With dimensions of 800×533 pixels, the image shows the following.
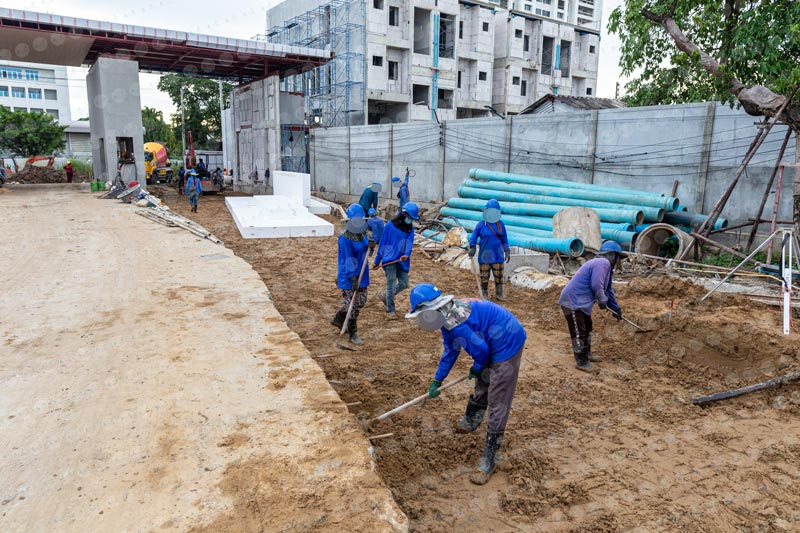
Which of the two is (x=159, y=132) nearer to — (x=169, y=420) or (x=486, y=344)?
(x=169, y=420)

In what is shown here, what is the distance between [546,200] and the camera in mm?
12523

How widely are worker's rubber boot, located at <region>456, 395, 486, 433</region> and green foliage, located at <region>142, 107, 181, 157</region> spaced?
5215 centimetres

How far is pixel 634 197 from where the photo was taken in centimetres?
1122

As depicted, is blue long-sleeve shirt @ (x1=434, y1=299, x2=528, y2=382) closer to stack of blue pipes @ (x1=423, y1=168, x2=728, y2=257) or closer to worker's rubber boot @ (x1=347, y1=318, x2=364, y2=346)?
worker's rubber boot @ (x1=347, y1=318, x2=364, y2=346)

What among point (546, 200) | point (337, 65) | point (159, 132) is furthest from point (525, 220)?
point (159, 132)

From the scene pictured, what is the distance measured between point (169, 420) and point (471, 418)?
2.45m

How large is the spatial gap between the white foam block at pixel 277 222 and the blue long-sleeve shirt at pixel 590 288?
9.76 m

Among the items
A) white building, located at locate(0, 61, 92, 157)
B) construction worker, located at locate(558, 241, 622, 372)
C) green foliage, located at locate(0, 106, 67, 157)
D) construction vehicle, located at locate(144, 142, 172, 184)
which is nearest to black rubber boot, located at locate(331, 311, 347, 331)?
construction worker, located at locate(558, 241, 622, 372)

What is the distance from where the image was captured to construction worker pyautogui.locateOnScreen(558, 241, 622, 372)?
5941 mm

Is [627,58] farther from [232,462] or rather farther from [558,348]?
[232,462]

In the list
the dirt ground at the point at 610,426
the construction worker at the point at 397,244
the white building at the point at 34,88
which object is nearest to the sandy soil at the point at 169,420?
the dirt ground at the point at 610,426

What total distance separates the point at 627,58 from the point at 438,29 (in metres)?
25.1

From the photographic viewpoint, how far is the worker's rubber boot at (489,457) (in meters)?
4.12

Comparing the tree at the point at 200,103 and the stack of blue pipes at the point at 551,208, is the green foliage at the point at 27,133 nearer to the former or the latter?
the tree at the point at 200,103
